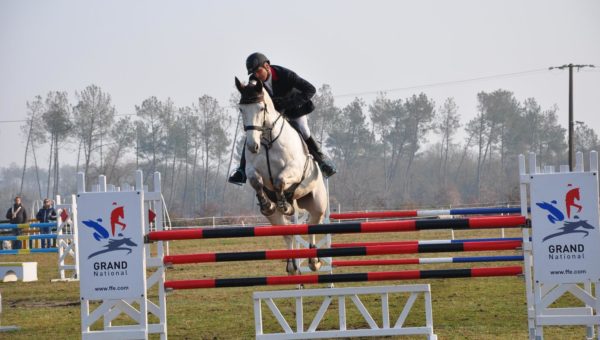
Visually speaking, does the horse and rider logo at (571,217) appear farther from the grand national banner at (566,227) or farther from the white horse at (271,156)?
the white horse at (271,156)

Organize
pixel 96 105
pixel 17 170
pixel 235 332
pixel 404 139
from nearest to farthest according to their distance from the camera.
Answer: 1. pixel 235 332
2. pixel 96 105
3. pixel 404 139
4. pixel 17 170

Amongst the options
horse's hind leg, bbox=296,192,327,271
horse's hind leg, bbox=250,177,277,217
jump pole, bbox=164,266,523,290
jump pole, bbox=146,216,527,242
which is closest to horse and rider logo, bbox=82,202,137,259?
jump pole, bbox=146,216,527,242

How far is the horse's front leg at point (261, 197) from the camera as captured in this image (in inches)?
314

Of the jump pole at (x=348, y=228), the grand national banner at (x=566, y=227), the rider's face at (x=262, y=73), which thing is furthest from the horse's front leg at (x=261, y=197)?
the grand national banner at (x=566, y=227)

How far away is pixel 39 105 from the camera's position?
62844 mm

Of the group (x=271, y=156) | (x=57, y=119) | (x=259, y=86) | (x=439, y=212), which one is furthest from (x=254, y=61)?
(x=57, y=119)

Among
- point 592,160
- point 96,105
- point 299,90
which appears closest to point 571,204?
Result: point 592,160

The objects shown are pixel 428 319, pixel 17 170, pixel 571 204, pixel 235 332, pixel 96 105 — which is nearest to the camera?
pixel 571 204

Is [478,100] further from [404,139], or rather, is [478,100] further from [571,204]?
[571,204]

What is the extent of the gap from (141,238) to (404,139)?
64.3 m

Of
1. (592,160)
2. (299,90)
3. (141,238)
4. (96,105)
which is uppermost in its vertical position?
(96,105)

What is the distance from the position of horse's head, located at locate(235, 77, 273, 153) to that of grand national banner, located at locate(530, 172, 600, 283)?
2503mm

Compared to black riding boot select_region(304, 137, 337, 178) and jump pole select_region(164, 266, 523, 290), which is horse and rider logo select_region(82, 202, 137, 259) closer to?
jump pole select_region(164, 266, 523, 290)

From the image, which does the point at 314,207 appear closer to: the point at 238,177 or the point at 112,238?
the point at 238,177
